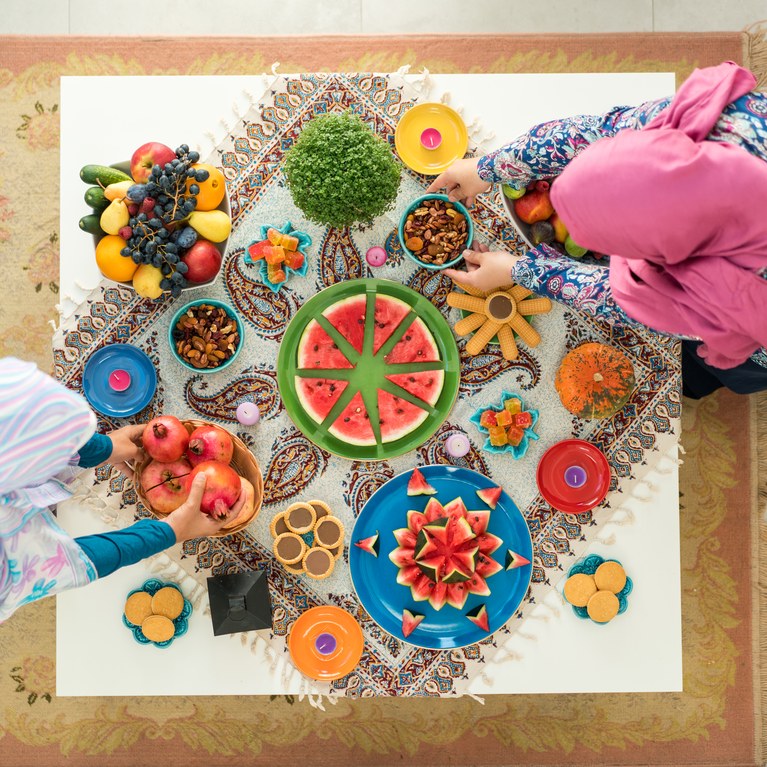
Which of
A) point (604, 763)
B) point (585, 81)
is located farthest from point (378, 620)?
point (585, 81)

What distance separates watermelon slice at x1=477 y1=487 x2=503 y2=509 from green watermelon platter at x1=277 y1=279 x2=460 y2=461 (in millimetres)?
202

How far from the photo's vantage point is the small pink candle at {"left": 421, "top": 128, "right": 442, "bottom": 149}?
174cm

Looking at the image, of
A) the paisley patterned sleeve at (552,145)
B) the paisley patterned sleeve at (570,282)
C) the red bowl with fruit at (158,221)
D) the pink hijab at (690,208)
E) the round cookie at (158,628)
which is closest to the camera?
the pink hijab at (690,208)

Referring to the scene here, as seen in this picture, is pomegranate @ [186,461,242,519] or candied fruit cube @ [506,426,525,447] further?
candied fruit cube @ [506,426,525,447]

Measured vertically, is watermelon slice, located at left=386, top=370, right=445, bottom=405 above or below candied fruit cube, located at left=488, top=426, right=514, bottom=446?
above

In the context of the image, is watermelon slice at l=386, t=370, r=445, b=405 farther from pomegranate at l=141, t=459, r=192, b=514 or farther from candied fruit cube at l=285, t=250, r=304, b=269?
pomegranate at l=141, t=459, r=192, b=514

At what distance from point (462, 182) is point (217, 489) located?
933mm

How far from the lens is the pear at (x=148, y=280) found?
5.26ft

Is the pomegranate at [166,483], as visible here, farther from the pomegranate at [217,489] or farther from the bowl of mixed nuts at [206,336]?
the bowl of mixed nuts at [206,336]

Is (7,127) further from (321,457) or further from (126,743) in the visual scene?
(126,743)

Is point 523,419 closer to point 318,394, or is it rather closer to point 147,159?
point 318,394

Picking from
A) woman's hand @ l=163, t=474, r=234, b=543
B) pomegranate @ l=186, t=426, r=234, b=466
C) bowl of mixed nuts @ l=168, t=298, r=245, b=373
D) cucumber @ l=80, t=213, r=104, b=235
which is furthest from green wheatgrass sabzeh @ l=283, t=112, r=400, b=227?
woman's hand @ l=163, t=474, r=234, b=543

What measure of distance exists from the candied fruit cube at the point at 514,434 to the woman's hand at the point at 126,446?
91 cm

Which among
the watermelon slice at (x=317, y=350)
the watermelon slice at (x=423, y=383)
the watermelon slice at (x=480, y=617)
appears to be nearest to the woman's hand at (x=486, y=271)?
the watermelon slice at (x=423, y=383)
